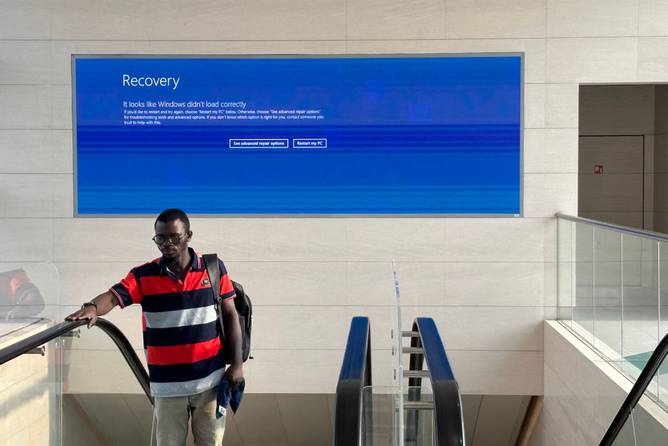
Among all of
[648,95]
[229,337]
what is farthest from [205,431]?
[648,95]

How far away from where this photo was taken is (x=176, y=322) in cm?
451

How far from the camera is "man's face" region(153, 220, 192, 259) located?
4.48m

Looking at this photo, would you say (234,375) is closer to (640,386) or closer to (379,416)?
(379,416)

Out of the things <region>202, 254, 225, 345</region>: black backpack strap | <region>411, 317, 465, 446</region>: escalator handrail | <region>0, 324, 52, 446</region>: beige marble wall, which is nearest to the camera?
<region>411, 317, 465, 446</region>: escalator handrail

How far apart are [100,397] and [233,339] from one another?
3.18ft

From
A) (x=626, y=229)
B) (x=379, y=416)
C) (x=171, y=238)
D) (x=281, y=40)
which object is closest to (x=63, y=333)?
(x=171, y=238)

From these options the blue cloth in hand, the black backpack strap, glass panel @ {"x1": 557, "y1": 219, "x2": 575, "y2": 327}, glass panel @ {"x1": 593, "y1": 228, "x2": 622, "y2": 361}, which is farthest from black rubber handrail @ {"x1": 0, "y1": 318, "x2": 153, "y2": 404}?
glass panel @ {"x1": 557, "y1": 219, "x2": 575, "y2": 327}

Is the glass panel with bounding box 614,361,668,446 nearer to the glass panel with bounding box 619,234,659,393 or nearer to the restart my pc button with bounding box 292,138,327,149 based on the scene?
the glass panel with bounding box 619,234,659,393

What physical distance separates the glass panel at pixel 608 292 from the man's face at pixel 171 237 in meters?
3.46

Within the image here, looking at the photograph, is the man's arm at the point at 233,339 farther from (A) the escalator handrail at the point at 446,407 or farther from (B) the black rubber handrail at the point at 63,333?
(A) the escalator handrail at the point at 446,407

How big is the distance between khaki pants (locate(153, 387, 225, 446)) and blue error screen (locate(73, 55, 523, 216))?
3.93m

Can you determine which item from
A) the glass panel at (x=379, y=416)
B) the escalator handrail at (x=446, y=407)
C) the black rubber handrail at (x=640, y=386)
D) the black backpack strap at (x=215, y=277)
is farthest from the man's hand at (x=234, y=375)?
the black rubber handrail at (x=640, y=386)

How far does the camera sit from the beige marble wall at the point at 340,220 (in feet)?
27.2

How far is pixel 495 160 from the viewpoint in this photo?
8.41 meters
